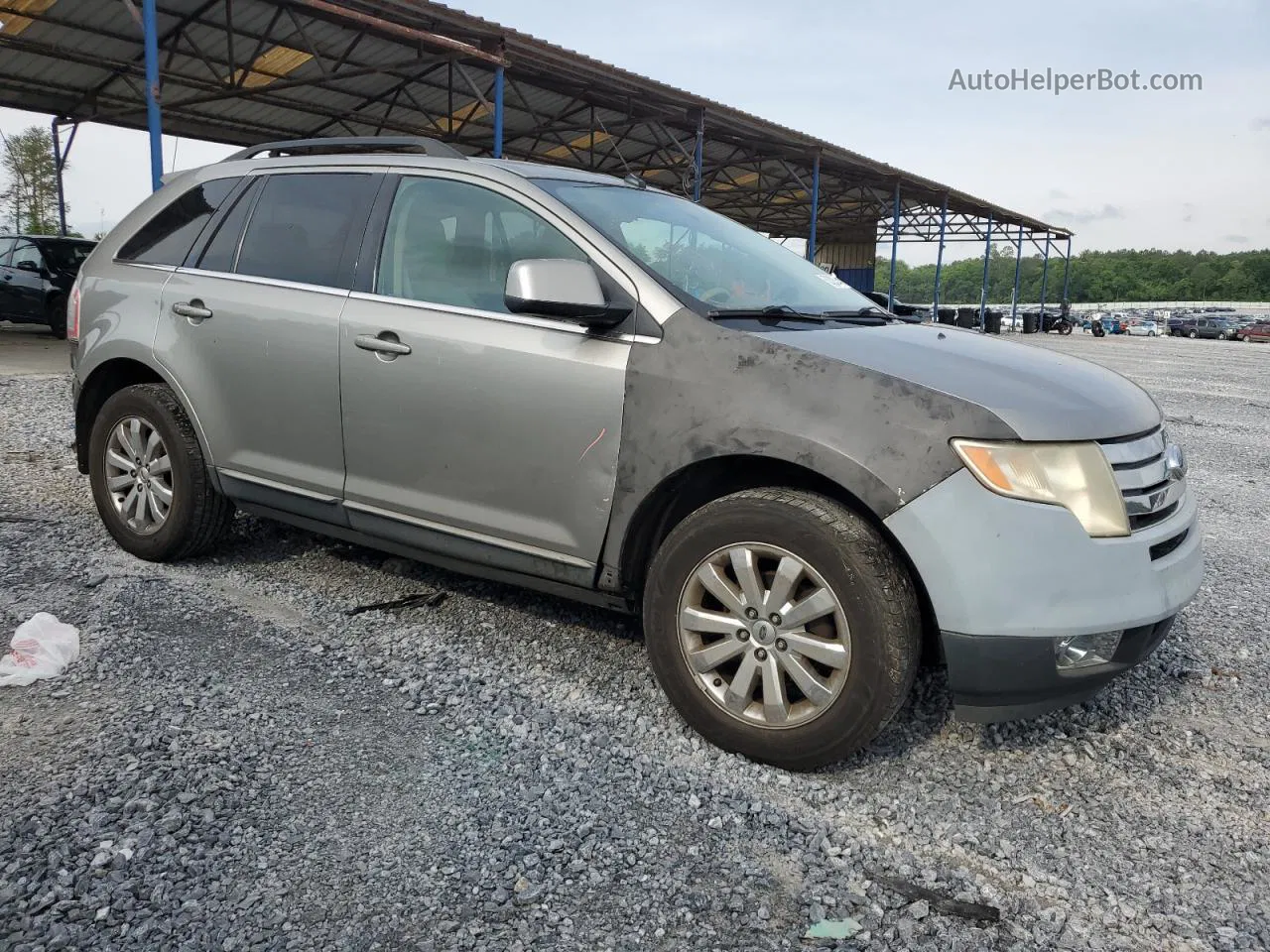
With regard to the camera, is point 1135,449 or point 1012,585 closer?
point 1012,585

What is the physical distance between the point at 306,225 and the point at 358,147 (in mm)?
444

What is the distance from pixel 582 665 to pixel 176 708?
4.32 feet

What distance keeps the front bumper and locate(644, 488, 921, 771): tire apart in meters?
0.11

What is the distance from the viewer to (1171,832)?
2.44 m

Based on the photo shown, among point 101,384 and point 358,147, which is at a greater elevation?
point 358,147

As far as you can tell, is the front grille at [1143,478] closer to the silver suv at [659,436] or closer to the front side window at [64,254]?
the silver suv at [659,436]

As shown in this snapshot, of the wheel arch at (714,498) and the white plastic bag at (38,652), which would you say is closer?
the wheel arch at (714,498)

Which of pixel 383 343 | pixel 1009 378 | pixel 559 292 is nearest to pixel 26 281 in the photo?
pixel 383 343

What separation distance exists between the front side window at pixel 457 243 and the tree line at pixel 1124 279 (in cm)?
11300

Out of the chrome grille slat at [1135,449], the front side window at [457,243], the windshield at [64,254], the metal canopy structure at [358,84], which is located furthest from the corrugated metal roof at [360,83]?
the chrome grille slat at [1135,449]

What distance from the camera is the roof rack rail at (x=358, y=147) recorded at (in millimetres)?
3609

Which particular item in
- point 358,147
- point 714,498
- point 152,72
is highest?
point 152,72

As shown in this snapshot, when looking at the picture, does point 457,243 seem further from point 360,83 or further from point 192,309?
point 360,83

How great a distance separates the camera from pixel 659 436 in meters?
2.79
